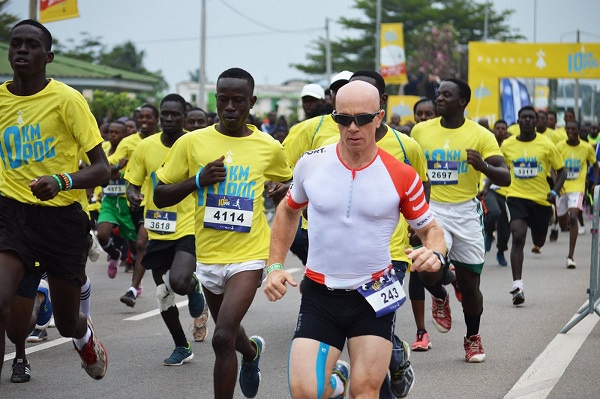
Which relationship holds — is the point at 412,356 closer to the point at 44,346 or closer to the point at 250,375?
the point at 250,375

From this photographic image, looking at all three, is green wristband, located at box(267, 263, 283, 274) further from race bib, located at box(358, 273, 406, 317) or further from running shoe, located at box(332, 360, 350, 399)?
running shoe, located at box(332, 360, 350, 399)

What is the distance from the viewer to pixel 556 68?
33.5 m

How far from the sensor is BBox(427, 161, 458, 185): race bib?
9.59 m

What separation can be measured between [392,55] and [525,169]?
25763 millimetres

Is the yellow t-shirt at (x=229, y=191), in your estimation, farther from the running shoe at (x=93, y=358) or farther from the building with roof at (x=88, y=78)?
the building with roof at (x=88, y=78)

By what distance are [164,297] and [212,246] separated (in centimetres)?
180

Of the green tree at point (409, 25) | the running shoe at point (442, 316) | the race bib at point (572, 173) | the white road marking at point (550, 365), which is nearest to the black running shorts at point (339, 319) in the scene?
the white road marking at point (550, 365)

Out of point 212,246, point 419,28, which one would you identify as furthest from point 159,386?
point 419,28

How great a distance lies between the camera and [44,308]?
948 centimetres

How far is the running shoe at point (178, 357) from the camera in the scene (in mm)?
8820

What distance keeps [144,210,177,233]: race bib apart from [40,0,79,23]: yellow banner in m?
10.8

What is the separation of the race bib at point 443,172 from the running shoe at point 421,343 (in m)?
1.31

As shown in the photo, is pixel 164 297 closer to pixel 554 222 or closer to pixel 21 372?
pixel 21 372

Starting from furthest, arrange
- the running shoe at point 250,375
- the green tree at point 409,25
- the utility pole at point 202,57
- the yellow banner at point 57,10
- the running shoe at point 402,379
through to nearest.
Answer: the green tree at point 409,25 → the utility pole at point 202,57 → the yellow banner at point 57,10 → the running shoe at point 250,375 → the running shoe at point 402,379
